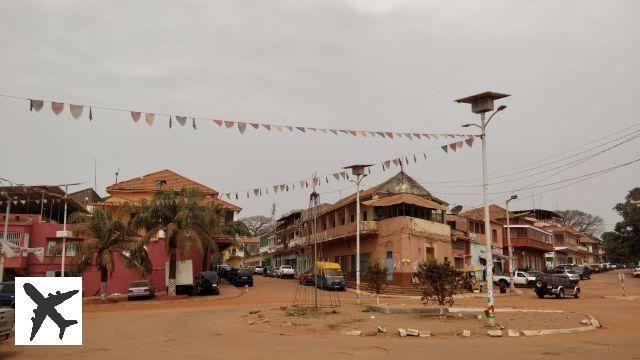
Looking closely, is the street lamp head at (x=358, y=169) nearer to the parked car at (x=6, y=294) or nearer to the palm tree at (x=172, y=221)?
the palm tree at (x=172, y=221)

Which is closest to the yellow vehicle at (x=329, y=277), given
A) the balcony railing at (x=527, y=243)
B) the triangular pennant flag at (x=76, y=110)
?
the triangular pennant flag at (x=76, y=110)

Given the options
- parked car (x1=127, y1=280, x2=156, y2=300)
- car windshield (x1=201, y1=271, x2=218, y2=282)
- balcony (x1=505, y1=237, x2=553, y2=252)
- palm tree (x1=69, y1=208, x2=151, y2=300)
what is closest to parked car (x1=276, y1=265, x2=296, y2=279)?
car windshield (x1=201, y1=271, x2=218, y2=282)

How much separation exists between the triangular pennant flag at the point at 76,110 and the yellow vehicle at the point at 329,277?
29.0 m

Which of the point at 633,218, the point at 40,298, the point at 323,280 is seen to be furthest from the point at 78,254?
the point at 633,218

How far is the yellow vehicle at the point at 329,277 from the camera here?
42.5 meters

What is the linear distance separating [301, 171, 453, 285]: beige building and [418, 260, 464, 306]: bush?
18.6m

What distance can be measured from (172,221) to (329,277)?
14064 mm

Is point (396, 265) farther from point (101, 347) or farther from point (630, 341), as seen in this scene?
point (101, 347)

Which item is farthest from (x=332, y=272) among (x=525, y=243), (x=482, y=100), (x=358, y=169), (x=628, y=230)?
(x=628, y=230)

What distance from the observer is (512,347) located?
1381 cm

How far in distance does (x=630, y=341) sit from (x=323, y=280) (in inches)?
1154

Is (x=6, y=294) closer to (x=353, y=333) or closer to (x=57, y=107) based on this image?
(x=57, y=107)

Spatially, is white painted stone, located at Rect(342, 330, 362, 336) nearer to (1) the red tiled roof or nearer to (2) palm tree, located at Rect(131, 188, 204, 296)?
(2) palm tree, located at Rect(131, 188, 204, 296)

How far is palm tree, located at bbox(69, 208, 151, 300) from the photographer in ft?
106
